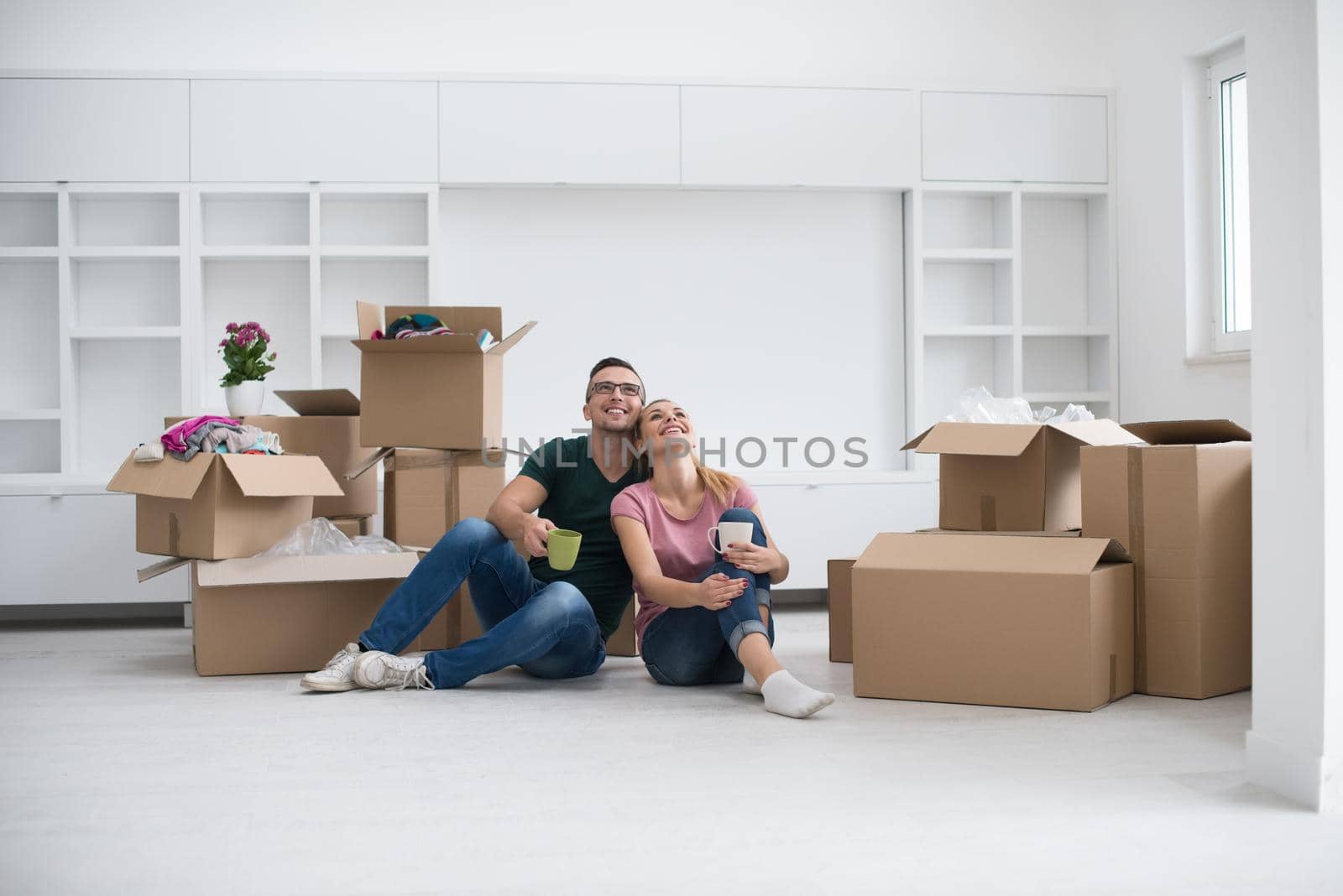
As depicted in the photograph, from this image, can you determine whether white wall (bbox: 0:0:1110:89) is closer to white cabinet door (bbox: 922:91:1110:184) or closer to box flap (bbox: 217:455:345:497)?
white cabinet door (bbox: 922:91:1110:184)

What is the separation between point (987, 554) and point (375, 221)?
2624mm

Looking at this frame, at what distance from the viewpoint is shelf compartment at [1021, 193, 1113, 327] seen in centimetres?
447

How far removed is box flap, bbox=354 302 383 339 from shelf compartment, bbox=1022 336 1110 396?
2520 millimetres

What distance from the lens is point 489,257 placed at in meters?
4.26

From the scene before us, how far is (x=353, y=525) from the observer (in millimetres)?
3342

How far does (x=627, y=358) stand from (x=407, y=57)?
1.40 meters

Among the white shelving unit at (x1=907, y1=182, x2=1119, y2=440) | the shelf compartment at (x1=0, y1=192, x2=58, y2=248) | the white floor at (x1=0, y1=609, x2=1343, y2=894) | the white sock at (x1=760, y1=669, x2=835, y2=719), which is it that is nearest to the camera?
the white floor at (x1=0, y1=609, x2=1343, y2=894)

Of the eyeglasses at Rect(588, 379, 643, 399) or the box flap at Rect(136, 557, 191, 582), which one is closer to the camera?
the eyeglasses at Rect(588, 379, 643, 399)

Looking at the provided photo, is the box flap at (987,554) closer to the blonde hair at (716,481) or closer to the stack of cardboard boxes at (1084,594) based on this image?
the stack of cardboard boxes at (1084,594)

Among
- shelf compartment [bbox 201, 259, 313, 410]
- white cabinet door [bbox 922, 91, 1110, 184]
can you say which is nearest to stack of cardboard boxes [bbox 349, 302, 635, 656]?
shelf compartment [bbox 201, 259, 313, 410]

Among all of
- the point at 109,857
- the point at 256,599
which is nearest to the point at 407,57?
the point at 256,599

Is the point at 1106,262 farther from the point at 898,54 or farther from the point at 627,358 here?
the point at 627,358

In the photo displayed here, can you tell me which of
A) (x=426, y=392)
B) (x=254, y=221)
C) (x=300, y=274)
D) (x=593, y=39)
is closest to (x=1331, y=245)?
(x=426, y=392)

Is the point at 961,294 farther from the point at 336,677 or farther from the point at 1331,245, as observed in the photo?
the point at 336,677
